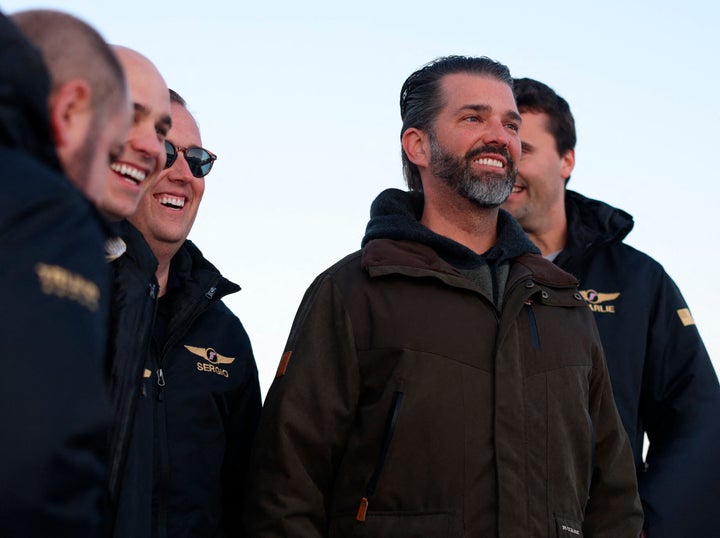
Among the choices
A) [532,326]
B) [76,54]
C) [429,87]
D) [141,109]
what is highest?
[429,87]

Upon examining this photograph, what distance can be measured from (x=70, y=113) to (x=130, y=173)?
1.44m

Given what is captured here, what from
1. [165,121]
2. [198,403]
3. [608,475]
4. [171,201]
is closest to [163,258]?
[171,201]

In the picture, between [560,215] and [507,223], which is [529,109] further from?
[507,223]

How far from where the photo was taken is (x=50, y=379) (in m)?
1.92

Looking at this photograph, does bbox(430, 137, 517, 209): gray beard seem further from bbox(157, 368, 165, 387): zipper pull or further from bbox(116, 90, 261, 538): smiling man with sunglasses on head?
bbox(157, 368, 165, 387): zipper pull

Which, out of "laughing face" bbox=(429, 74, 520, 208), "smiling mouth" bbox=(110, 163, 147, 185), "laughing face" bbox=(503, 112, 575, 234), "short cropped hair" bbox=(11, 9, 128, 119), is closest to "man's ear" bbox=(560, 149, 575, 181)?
"laughing face" bbox=(503, 112, 575, 234)

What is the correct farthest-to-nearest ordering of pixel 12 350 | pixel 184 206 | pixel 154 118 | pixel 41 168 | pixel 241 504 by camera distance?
1. pixel 184 206
2. pixel 241 504
3. pixel 154 118
4. pixel 41 168
5. pixel 12 350

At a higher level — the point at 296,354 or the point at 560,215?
the point at 560,215

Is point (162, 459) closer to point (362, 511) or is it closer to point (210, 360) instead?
point (210, 360)

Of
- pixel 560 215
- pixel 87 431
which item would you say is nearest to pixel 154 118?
pixel 87 431

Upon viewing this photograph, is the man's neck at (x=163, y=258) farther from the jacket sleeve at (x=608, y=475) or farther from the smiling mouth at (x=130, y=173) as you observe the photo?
the jacket sleeve at (x=608, y=475)

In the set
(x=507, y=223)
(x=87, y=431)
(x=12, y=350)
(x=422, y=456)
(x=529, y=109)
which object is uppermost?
(x=529, y=109)

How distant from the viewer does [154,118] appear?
12.5 ft

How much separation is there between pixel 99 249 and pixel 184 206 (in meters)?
2.96
